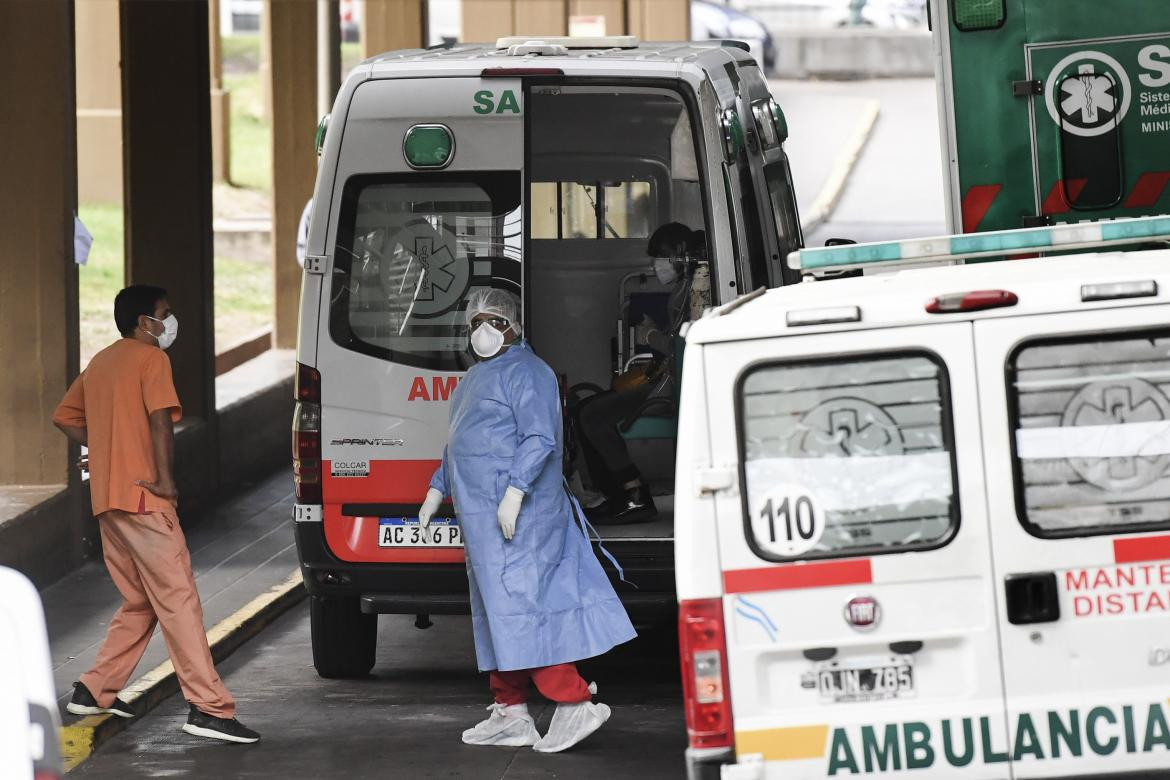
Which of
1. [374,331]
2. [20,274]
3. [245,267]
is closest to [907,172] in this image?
[245,267]

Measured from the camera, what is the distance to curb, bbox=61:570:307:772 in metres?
7.99

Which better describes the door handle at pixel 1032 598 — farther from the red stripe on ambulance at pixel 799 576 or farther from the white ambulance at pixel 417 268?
the white ambulance at pixel 417 268

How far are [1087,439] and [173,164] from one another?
9.49 m

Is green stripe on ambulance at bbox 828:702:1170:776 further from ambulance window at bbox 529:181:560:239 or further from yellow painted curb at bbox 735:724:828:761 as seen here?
ambulance window at bbox 529:181:560:239

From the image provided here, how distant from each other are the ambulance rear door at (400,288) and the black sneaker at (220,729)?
810 millimetres

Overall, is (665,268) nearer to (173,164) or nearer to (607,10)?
(173,164)

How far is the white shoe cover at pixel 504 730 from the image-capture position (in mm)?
7953

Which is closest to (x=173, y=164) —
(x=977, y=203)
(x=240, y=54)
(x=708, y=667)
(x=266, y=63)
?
(x=977, y=203)

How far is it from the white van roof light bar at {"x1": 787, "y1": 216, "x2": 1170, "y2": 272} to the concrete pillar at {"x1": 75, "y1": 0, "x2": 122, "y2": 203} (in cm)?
1900

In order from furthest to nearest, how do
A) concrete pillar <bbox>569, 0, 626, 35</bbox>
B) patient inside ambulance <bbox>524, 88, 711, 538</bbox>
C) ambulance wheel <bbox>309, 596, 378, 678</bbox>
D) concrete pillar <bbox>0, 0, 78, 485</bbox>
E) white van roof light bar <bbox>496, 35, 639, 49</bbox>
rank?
concrete pillar <bbox>569, 0, 626, 35</bbox>
concrete pillar <bbox>0, 0, 78, 485</bbox>
patient inside ambulance <bbox>524, 88, 711, 538</bbox>
white van roof light bar <bbox>496, 35, 639, 49</bbox>
ambulance wheel <bbox>309, 596, 378, 678</bbox>

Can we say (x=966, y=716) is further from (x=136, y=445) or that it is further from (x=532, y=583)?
(x=136, y=445)

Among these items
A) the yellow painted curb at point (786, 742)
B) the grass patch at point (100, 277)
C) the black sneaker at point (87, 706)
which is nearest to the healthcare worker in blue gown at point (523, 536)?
the black sneaker at point (87, 706)

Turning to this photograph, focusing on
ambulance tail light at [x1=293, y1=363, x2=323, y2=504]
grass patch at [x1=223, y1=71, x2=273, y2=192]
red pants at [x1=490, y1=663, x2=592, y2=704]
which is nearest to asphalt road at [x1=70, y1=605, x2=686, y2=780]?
red pants at [x1=490, y1=663, x2=592, y2=704]

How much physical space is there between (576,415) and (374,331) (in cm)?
146
